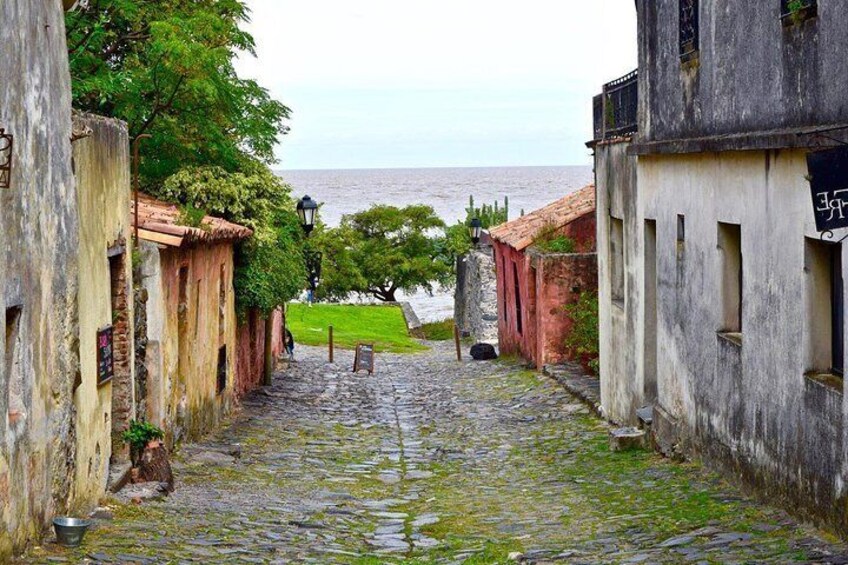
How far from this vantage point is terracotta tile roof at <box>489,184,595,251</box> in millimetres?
26578

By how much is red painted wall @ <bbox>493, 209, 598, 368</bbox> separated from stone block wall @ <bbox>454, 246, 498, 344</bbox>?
361 inches

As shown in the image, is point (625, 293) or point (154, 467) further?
point (625, 293)

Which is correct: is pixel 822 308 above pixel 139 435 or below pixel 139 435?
above

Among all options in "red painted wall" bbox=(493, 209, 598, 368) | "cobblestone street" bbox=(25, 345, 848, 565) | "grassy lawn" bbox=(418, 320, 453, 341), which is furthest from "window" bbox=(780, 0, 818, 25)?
"grassy lawn" bbox=(418, 320, 453, 341)

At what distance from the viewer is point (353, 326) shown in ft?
145

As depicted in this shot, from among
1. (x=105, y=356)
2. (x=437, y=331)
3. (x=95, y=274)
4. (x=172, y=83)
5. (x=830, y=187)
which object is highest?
(x=172, y=83)

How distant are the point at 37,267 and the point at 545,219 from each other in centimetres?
1918

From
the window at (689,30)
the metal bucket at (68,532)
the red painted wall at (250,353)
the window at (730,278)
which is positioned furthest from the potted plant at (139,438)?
the red painted wall at (250,353)

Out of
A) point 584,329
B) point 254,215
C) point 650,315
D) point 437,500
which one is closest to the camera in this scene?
point 437,500

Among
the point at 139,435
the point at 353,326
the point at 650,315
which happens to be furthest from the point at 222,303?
the point at 353,326

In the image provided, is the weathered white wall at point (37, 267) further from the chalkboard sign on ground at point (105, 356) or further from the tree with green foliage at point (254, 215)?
the tree with green foliage at point (254, 215)

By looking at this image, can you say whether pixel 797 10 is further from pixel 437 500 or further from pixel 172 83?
pixel 172 83

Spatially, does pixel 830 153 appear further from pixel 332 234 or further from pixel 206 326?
pixel 332 234

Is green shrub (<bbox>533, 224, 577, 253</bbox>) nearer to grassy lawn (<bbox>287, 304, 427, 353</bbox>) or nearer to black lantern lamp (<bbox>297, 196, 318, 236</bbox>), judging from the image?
black lantern lamp (<bbox>297, 196, 318, 236</bbox>)
